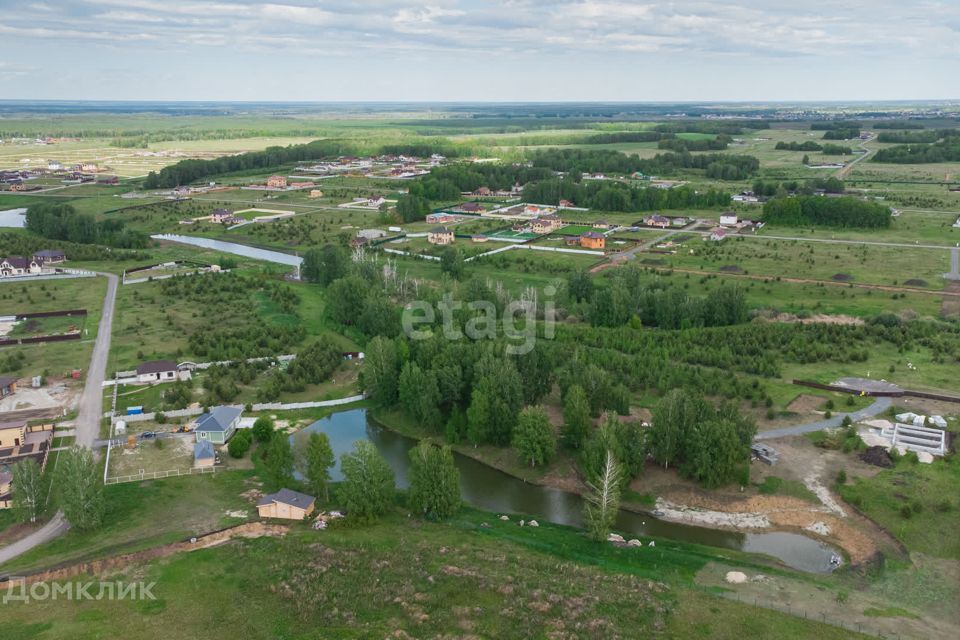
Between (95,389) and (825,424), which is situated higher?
(95,389)

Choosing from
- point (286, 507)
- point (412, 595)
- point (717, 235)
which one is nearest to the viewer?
point (412, 595)

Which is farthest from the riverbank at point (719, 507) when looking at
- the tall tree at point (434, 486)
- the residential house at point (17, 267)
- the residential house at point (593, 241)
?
the residential house at point (17, 267)

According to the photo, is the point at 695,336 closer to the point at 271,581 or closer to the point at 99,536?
the point at 271,581

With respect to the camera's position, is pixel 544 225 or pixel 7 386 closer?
pixel 7 386

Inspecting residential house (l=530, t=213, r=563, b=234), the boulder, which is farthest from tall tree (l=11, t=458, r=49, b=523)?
residential house (l=530, t=213, r=563, b=234)

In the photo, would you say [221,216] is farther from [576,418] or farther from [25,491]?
[576,418]

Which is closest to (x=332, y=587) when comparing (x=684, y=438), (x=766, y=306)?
(x=684, y=438)

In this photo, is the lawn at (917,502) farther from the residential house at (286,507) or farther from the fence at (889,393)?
the residential house at (286,507)

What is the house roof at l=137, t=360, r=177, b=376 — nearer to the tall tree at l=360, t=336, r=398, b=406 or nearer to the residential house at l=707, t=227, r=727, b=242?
the tall tree at l=360, t=336, r=398, b=406

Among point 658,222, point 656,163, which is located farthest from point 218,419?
point 656,163
